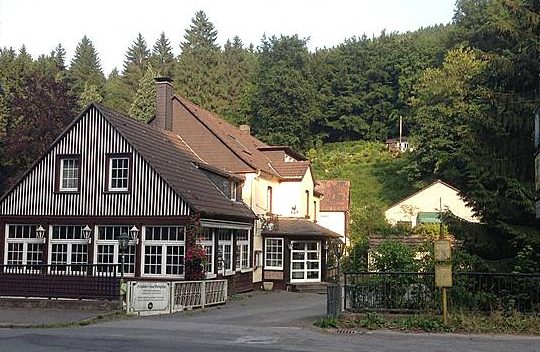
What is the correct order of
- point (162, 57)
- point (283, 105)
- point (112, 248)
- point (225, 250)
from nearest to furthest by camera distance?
point (112, 248), point (225, 250), point (283, 105), point (162, 57)

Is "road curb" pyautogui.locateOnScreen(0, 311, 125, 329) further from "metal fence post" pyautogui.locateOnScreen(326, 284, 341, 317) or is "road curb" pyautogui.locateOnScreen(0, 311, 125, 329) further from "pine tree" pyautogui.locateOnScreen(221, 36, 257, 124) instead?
"pine tree" pyautogui.locateOnScreen(221, 36, 257, 124)

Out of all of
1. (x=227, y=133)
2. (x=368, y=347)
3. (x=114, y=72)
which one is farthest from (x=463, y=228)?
(x=114, y=72)

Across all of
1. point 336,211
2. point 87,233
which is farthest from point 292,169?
A: point 87,233

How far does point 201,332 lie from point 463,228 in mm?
8198

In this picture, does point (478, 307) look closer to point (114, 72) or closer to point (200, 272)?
point (200, 272)

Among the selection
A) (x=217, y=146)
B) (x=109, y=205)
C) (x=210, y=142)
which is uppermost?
(x=210, y=142)

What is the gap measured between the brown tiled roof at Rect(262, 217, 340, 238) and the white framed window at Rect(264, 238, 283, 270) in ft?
1.79

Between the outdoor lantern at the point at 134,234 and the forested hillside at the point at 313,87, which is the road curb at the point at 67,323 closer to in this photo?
the outdoor lantern at the point at 134,234

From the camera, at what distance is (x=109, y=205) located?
26.8 m

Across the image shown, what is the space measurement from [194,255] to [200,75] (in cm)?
6270

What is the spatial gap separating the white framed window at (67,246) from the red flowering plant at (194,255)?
4738 millimetres

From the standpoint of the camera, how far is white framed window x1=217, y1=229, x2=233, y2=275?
2887 cm

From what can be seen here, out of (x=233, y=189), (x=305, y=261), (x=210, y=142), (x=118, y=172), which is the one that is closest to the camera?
(x=118, y=172)

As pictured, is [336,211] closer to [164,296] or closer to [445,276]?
[164,296]
